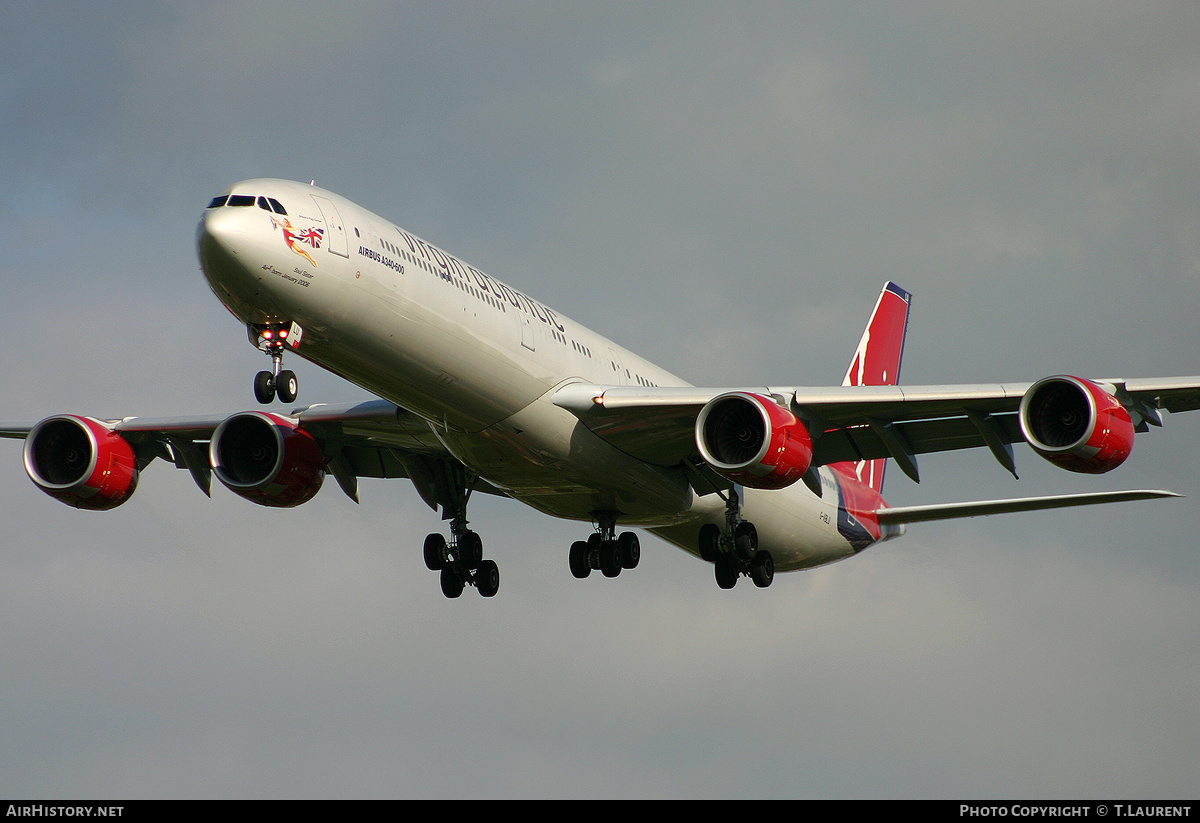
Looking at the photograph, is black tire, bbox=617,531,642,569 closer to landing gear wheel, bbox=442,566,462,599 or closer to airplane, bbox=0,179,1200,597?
airplane, bbox=0,179,1200,597

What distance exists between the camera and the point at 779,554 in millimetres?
34000

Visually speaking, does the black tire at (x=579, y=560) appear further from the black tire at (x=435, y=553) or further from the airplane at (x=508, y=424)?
the black tire at (x=435, y=553)

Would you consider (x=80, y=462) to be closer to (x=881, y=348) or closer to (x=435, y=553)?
(x=435, y=553)

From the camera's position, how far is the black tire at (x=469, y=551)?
105ft

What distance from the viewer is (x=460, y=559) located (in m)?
32.0

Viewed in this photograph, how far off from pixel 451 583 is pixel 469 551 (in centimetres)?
84

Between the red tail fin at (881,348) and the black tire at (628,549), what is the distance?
1005 centimetres

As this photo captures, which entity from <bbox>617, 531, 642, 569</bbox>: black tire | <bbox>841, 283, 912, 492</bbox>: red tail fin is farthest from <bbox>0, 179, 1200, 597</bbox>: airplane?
<bbox>841, 283, 912, 492</bbox>: red tail fin

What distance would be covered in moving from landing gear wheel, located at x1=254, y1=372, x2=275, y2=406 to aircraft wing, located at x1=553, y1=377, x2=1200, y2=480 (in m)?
6.00

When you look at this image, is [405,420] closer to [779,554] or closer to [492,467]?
[492,467]

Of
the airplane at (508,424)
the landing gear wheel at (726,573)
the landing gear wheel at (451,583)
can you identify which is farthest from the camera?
the landing gear wheel at (451,583)

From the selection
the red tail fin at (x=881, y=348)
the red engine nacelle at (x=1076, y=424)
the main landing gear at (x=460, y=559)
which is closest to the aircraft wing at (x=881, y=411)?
the red engine nacelle at (x=1076, y=424)

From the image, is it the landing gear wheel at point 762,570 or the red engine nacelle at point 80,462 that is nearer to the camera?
the red engine nacelle at point 80,462
